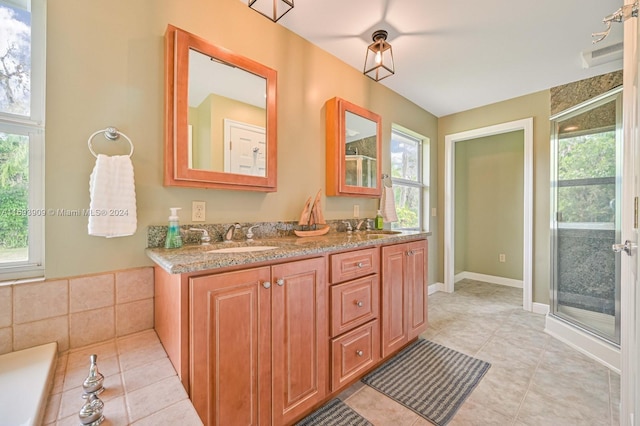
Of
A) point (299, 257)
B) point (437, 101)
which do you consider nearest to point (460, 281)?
point (437, 101)

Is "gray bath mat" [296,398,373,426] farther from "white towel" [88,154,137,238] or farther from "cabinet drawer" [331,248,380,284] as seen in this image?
"white towel" [88,154,137,238]

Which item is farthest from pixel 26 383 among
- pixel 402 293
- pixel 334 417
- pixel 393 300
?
pixel 402 293

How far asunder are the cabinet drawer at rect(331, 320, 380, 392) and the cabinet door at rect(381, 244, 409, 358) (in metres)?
0.11

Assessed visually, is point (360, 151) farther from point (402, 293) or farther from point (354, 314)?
point (354, 314)

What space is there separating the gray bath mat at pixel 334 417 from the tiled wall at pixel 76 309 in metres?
1.00

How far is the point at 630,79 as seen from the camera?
45.2 inches

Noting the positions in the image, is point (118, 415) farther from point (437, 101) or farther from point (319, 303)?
point (437, 101)

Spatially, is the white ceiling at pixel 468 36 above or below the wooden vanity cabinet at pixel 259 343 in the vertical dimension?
above

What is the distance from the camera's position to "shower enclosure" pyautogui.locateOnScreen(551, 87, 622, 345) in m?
2.18

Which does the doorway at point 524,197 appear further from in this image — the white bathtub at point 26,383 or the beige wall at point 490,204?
the white bathtub at point 26,383

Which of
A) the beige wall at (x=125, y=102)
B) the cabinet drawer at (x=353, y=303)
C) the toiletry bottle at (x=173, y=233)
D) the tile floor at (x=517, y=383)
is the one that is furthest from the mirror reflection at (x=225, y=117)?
the tile floor at (x=517, y=383)

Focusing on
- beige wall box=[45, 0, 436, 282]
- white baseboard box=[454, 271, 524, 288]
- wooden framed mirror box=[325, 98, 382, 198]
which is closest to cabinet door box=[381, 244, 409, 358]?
wooden framed mirror box=[325, 98, 382, 198]

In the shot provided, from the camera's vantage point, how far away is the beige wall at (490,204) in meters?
3.83

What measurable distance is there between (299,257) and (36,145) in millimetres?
1289
